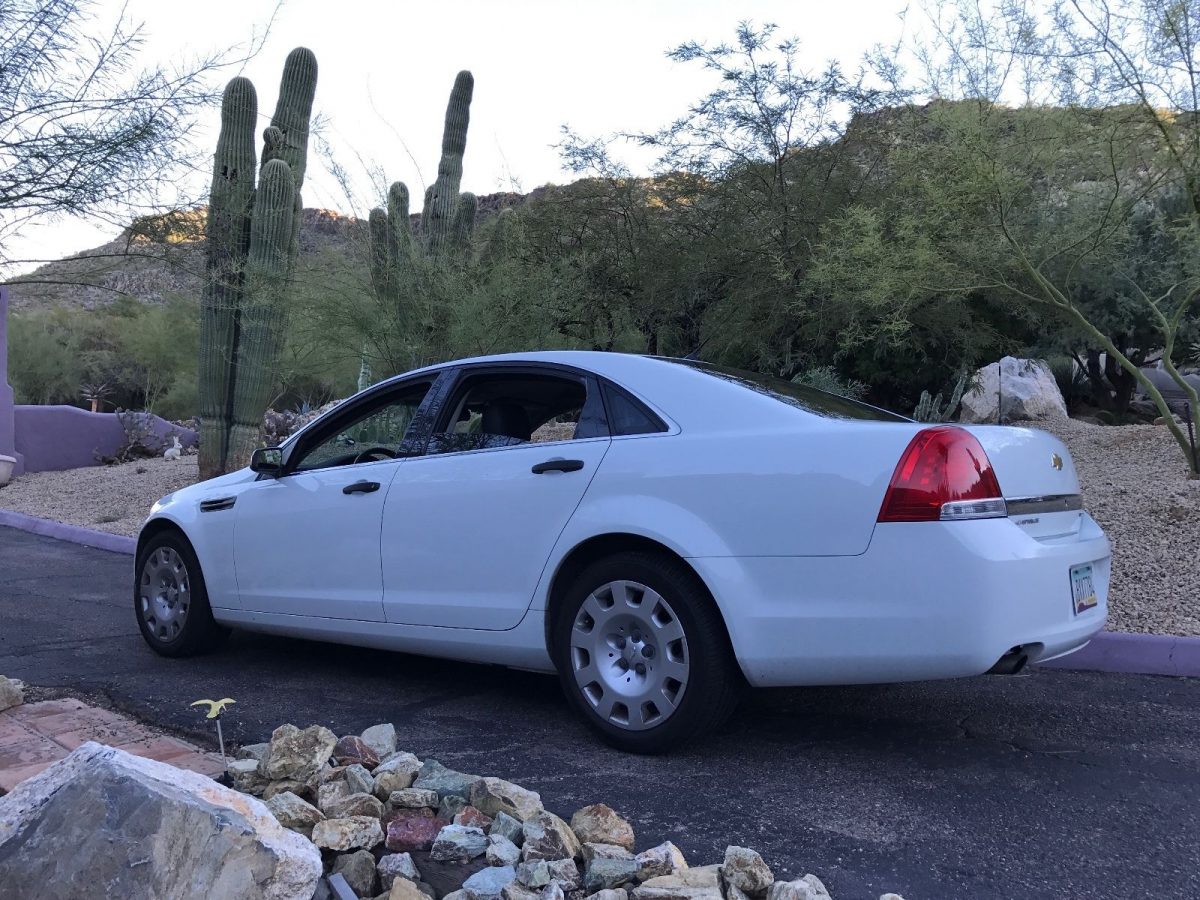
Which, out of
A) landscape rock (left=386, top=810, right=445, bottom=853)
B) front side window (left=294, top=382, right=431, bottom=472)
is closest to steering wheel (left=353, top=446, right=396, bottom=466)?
front side window (left=294, top=382, right=431, bottom=472)

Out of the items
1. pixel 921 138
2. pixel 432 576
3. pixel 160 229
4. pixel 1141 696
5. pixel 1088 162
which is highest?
pixel 921 138

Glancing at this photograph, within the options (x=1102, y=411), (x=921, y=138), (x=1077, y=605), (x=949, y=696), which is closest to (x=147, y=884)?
(x=1077, y=605)

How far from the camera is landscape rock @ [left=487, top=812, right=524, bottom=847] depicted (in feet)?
10.1

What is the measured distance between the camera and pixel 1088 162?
346 inches

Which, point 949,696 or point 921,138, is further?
point 921,138

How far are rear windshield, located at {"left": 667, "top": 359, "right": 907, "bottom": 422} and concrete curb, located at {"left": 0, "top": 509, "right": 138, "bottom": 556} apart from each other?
7.22 metres

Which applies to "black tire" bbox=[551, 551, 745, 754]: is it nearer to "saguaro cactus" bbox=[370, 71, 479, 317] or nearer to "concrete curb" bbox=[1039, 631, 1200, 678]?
"concrete curb" bbox=[1039, 631, 1200, 678]

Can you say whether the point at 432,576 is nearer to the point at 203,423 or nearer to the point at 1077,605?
the point at 1077,605

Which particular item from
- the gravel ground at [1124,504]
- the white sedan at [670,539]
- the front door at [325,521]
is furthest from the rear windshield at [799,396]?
the gravel ground at [1124,504]

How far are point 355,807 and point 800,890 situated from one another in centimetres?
132

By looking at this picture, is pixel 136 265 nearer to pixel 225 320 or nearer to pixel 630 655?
pixel 630 655

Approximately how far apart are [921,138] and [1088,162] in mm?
2515

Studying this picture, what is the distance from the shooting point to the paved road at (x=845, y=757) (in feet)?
10.6

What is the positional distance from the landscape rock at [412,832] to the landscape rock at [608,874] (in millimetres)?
503
